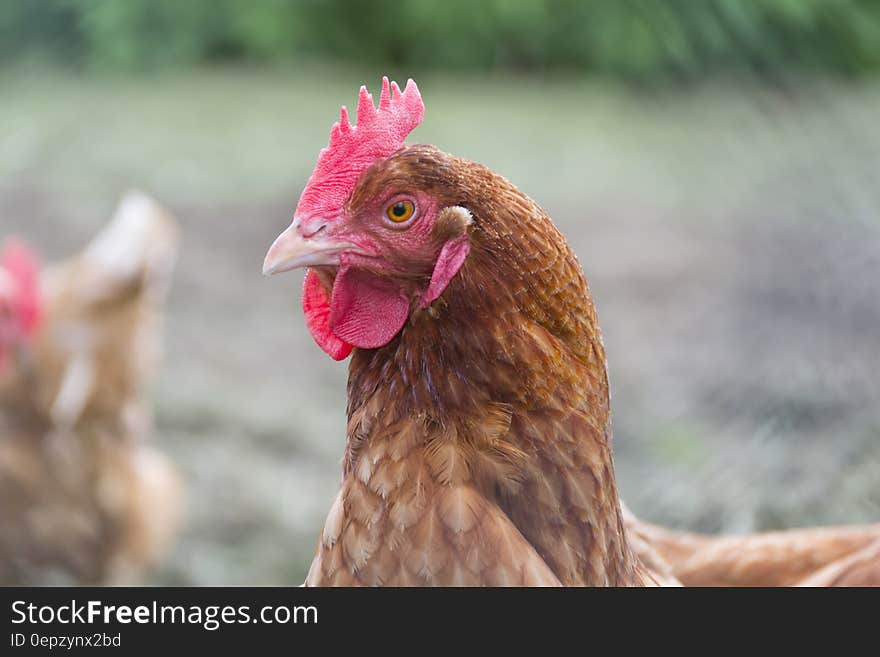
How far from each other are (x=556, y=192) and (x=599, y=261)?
587mm

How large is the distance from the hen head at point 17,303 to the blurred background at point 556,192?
786mm

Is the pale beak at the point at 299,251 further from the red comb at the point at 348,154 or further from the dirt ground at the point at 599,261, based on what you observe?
the dirt ground at the point at 599,261

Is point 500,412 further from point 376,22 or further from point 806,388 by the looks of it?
point 376,22

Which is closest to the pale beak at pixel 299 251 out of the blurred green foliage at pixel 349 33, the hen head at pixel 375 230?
the hen head at pixel 375 230

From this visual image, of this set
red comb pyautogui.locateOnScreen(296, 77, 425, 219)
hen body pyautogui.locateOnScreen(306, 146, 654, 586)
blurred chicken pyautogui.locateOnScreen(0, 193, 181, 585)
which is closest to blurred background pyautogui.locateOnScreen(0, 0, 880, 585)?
blurred chicken pyautogui.locateOnScreen(0, 193, 181, 585)

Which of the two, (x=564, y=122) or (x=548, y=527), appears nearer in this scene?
(x=548, y=527)

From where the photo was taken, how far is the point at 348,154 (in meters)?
1.34

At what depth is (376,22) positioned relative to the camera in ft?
17.7

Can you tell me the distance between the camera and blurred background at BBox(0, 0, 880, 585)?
2.93 m

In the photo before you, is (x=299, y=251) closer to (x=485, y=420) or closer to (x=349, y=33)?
(x=485, y=420)

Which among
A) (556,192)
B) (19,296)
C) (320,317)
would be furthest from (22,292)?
(556,192)
